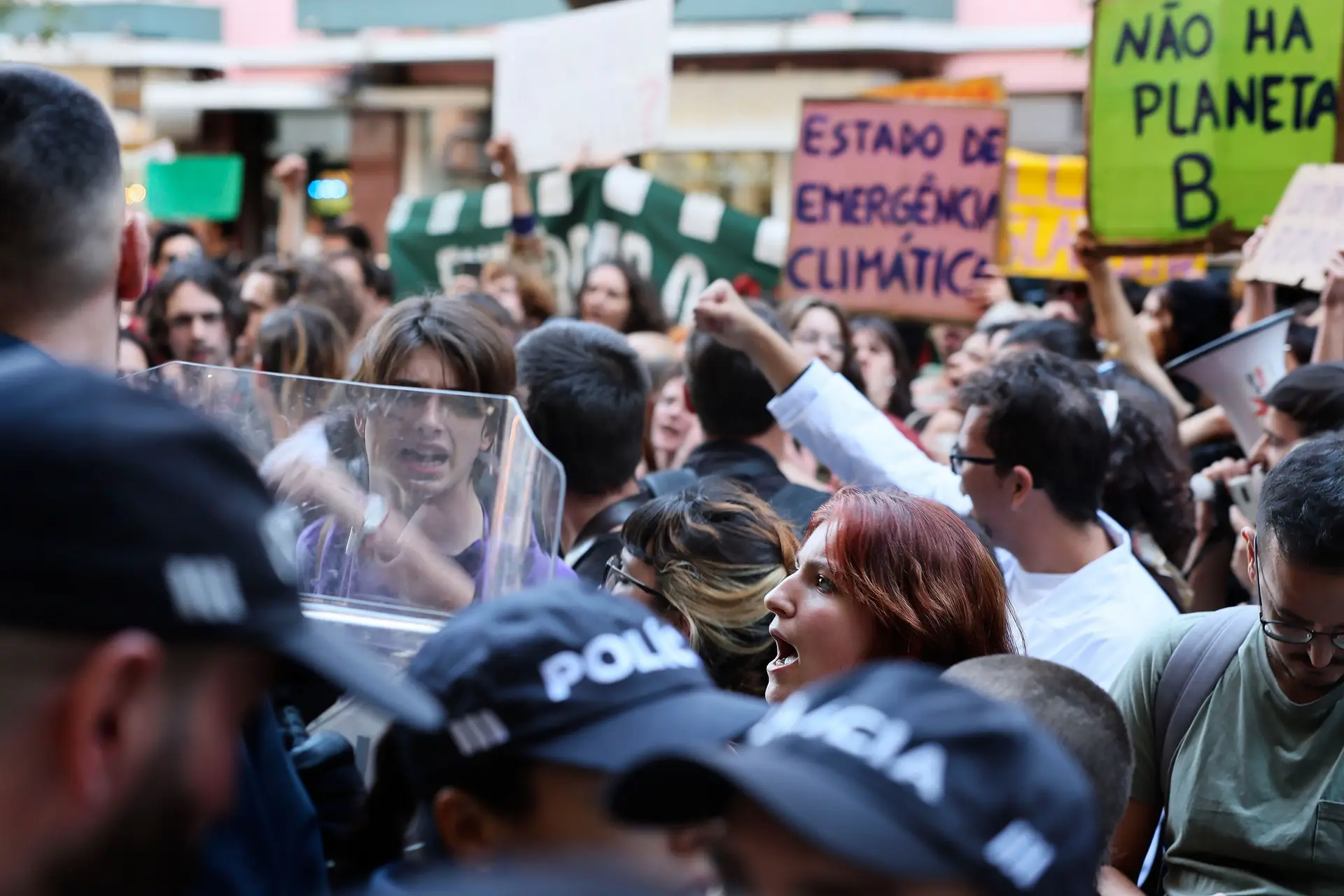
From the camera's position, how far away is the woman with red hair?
244 cm

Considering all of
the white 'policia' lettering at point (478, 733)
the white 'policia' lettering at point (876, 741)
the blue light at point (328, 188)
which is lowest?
the white 'policia' lettering at point (478, 733)

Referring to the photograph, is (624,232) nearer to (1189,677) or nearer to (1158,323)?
(1158,323)

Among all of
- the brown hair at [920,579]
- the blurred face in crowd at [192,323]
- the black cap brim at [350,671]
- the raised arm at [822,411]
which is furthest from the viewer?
the blurred face in crowd at [192,323]

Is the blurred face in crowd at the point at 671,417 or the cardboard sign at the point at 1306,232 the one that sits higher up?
the cardboard sign at the point at 1306,232

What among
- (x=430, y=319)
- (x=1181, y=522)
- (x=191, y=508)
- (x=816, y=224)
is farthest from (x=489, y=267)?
(x=191, y=508)

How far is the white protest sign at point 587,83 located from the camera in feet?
24.3

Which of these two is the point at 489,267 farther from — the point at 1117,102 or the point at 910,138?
the point at 1117,102

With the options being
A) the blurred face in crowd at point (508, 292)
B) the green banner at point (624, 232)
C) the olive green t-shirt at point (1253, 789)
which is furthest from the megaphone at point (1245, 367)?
the blurred face in crowd at point (508, 292)

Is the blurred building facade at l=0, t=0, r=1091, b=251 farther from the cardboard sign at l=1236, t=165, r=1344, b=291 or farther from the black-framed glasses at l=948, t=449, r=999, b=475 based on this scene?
the black-framed glasses at l=948, t=449, r=999, b=475

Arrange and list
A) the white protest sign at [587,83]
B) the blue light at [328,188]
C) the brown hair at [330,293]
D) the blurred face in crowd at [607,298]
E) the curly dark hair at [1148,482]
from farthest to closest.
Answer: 1. the blue light at [328,188]
2. the white protest sign at [587,83]
3. the blurred face in crowd at [607,298]
4. the brown hair at [330,293]
5. the curly dark hair at [1148,482]

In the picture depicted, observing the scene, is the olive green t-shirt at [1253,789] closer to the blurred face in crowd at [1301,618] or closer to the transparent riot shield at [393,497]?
the blurred face in crowd at [1301,618]

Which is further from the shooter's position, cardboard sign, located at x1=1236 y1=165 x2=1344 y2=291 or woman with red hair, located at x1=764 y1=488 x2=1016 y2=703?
cardboard sign, located at x1=1236 y1=165 x2=1344 y2=291

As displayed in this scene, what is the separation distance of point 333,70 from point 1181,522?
16037 millimetres

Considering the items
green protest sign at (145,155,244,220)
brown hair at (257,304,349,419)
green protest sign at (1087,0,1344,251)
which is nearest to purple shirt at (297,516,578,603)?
brown hair at (257,304,349,419)
